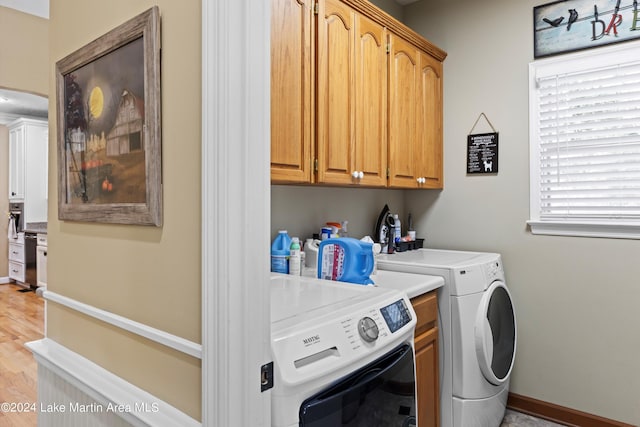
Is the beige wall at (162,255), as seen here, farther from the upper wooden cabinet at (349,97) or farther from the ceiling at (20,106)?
the ceiling at (20,106)

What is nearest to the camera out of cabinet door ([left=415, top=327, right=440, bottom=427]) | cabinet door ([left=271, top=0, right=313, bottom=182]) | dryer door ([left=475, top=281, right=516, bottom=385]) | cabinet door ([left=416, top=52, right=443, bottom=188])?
cabinet door ([left=271, top=0, right=313, bottom=182])

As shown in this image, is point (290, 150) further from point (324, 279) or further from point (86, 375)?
point (86, 375)

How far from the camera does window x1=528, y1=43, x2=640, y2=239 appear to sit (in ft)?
7.12

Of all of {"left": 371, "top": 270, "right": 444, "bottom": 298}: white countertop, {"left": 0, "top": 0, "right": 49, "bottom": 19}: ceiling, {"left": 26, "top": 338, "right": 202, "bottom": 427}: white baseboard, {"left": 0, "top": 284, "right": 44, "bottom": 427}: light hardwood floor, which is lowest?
{"left": 0, "top": 284, "right": 44, "bottom": 427}: light hardwood floor

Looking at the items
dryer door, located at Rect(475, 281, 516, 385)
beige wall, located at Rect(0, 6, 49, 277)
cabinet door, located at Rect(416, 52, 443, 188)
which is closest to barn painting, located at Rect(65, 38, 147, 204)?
dryer door, located at Rect(475, 281, 516, 385)

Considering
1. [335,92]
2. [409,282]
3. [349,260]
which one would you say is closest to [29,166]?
[335,92]

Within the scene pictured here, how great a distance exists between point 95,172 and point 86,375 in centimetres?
60

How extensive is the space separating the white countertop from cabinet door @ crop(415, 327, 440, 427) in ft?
0.67

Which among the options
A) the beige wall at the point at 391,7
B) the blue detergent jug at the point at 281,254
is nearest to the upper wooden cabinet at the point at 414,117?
the beige wall at the point at 391,7

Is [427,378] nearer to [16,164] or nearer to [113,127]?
[113,127]

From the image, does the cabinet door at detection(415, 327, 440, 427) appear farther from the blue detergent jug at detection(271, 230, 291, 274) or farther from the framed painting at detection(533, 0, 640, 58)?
the framed painting at detection(533, 0, 640, 58)

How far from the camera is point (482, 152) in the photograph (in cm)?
264

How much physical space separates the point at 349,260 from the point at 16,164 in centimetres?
622

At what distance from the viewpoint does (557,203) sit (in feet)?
7.79
